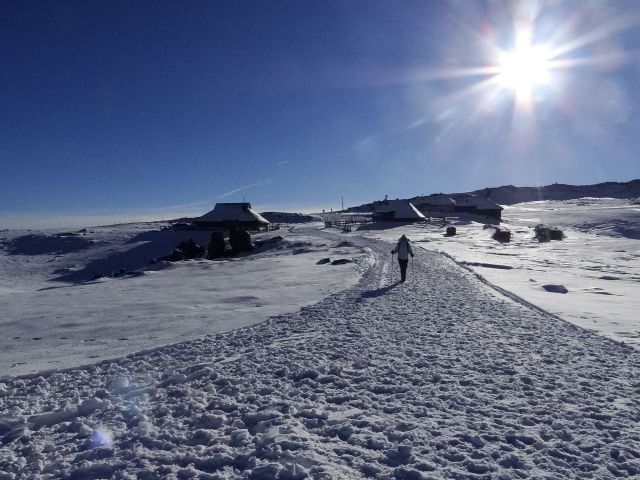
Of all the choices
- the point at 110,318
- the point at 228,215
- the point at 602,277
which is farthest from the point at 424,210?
the point at 110,318

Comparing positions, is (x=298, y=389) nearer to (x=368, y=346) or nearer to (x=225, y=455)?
(x=225, y=455)

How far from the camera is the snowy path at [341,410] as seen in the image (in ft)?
12.9

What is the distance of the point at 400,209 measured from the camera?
7181 centimetres

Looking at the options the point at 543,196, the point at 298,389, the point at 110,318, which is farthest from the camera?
the point at 543,196

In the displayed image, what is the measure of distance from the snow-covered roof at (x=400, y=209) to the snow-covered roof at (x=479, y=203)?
18.8 m

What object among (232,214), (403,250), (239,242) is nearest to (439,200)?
(232,214)

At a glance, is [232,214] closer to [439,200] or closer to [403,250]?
[403,250]

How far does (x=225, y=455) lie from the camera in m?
4.06

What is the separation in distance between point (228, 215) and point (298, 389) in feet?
197

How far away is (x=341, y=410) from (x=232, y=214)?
199 feet

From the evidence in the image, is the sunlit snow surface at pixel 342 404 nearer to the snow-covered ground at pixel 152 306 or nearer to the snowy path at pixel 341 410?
the snowy path at pixel 341 410

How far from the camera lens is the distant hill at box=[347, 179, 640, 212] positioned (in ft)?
540

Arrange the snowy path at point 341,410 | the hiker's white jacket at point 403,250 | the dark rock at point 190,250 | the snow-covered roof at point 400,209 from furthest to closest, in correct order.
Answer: the snow-covered roof at point 400,209, the dark rock at point 190,250, the hiker's white jacket at point 403,250, the snowy path at point 341,410

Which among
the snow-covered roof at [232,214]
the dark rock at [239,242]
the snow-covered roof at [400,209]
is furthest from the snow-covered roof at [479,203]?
the dark rock at [239,242]
